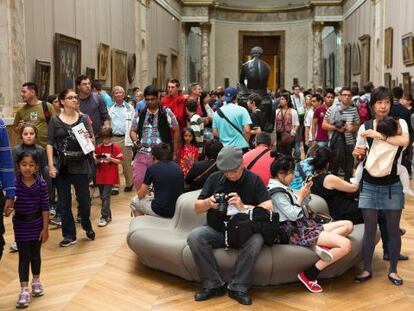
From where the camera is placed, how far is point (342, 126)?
29.8 feet

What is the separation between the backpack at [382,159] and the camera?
5.12 meters

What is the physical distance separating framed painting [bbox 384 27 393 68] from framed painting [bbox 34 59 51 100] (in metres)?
10.2

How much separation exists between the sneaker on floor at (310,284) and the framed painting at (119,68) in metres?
11.5

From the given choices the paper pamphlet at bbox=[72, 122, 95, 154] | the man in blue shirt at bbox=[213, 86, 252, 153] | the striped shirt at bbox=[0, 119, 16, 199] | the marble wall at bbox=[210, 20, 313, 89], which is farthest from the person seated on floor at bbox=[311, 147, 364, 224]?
the marble wall at bbox=[210, 20, 313, 89]

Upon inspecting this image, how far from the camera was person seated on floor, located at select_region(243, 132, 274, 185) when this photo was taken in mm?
6484

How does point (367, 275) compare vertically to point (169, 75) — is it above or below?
below

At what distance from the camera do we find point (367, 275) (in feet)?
18.2

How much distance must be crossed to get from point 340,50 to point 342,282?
889 inches

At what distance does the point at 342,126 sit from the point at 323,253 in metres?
4.24

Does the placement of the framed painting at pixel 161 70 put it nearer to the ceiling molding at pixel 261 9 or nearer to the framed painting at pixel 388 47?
the ceiling molding at pixel 261 9

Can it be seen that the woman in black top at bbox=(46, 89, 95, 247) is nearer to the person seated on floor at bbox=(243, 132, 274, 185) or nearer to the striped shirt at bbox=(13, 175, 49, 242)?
the striped shirt at bbox=(13, 175, 49, 242)

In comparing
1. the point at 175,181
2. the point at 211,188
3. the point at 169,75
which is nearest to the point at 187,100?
the point at 175,181

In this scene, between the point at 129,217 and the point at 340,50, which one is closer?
the point at 129,217

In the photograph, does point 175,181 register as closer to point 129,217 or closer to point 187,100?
point 129,217
